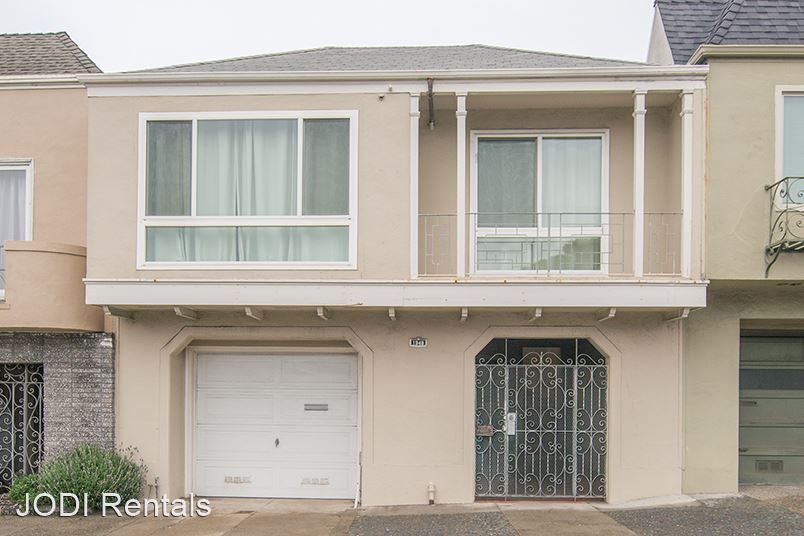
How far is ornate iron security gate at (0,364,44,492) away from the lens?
9.93m

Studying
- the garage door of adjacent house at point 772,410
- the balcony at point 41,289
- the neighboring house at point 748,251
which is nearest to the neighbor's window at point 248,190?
the balcony at point 41,289

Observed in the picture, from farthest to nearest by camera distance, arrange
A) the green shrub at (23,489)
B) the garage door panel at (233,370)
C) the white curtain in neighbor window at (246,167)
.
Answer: the garage door panel at (233,370) < the green shrub at (23,489) < the white curtain in neighbor window at (246,167)

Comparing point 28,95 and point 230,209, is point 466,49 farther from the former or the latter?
point 28,95

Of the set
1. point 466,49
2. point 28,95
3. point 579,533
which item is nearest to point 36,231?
point 28,95

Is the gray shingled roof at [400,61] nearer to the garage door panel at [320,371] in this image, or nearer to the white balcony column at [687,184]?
the white balcony column at [687,184]

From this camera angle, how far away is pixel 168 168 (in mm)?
9211

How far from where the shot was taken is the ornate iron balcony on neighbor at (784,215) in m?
8.78

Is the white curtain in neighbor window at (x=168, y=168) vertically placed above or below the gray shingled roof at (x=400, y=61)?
below

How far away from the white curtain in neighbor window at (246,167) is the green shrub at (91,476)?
3357 mm

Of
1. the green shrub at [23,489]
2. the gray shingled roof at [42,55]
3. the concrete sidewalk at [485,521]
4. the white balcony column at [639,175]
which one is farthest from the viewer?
the gray shingled roof at [42,55]

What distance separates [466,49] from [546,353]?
5038 mm

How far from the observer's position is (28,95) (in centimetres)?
992

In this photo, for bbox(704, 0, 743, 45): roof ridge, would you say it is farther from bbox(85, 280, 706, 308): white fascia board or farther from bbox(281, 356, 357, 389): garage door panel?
bbox(281, 356, 357, 389): garage door panel

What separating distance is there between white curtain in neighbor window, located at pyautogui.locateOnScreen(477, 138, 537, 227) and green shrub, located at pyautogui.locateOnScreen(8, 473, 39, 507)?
6.67m
